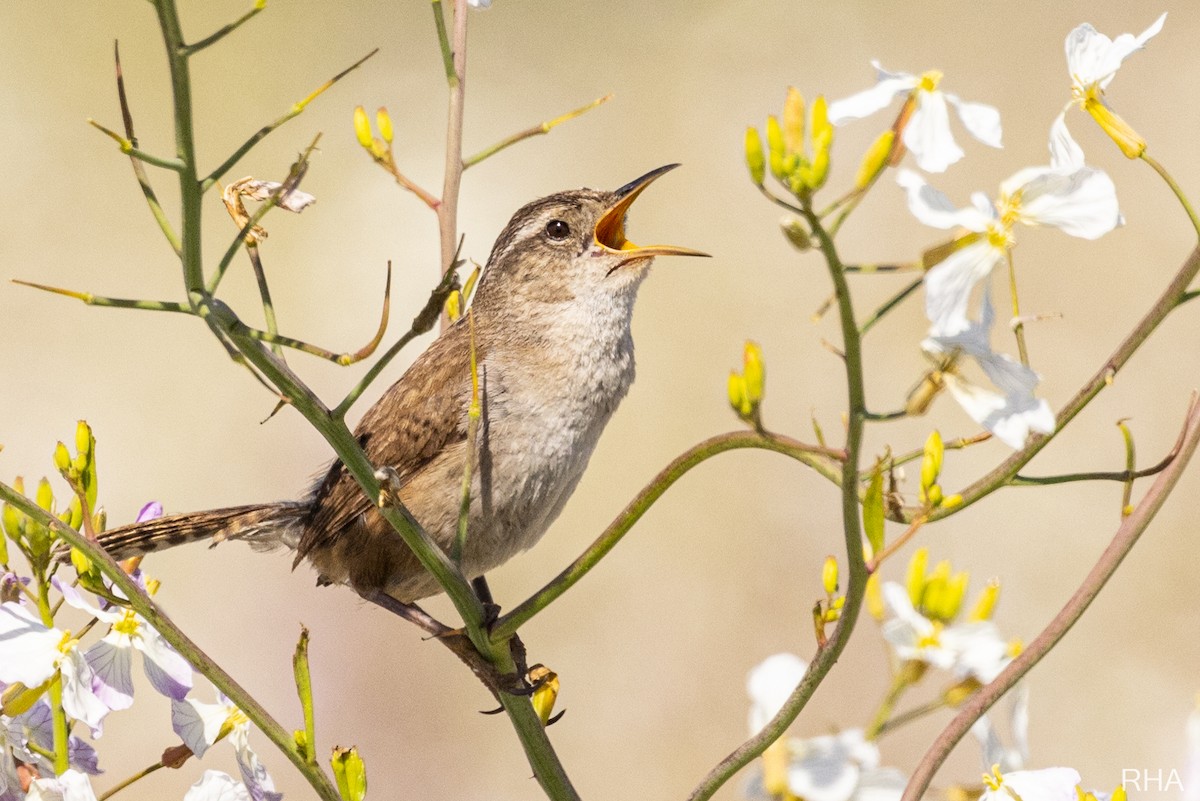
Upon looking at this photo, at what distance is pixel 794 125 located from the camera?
1309 millimetres

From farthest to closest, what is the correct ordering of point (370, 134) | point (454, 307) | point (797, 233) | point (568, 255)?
1. point (568, 255)
2. point (454, 307)
3. point (370, 134)
4. point (797, 233)

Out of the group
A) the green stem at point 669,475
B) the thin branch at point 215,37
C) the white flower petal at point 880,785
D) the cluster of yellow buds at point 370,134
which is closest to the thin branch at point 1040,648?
the white flower petal at point 880,785

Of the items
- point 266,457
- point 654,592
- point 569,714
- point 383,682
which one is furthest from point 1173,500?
point 266,457

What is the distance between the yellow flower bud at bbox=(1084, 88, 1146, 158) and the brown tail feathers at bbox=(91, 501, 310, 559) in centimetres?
193

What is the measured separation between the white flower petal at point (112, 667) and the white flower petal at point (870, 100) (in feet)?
3.63

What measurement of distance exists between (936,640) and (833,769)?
0.56 ft

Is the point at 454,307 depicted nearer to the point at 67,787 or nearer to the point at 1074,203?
the point at 67,787

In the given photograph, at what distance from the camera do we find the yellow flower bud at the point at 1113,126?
1.65 m

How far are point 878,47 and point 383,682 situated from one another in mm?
4416

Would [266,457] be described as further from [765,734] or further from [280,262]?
[765,734]

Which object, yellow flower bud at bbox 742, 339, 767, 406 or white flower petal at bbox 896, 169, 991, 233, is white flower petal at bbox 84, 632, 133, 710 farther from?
white flower petal at bbox 896, 169, 991, 233

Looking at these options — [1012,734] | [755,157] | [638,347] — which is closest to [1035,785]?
[1012,734]

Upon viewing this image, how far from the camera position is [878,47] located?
752cm

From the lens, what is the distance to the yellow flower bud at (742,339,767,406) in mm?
1361
